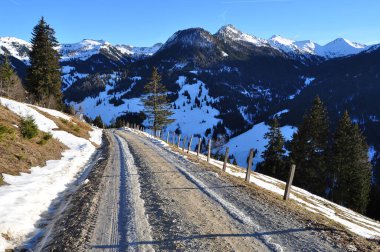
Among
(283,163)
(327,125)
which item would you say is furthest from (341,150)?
Result: (283,163)

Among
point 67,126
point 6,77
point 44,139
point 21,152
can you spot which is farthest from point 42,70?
point 21,152

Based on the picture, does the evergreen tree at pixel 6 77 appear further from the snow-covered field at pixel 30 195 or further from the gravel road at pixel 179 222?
the gravel road at pixel 179 222

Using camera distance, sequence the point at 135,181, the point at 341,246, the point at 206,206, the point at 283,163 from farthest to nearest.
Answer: the point at 283,163 < the point at 135,181 < the point at 206,206 < the point at 341,246

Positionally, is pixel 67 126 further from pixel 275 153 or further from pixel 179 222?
pixel 275 153

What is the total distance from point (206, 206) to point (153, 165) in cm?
867

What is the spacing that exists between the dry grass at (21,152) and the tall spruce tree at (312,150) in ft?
125

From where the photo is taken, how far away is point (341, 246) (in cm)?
735

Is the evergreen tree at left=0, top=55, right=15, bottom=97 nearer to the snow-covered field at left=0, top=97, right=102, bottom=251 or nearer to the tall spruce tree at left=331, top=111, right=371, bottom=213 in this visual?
the snow-covered field at left=0, top=97, right=102, bottom=251

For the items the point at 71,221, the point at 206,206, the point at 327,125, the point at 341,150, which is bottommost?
the point at 71,221

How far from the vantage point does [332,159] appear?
4809 centimetres

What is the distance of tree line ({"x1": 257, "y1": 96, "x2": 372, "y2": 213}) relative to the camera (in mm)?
47500

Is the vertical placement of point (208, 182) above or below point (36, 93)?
below

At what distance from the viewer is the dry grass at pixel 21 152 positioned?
12.7 m

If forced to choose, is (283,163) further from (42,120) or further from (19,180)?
(19,180)
